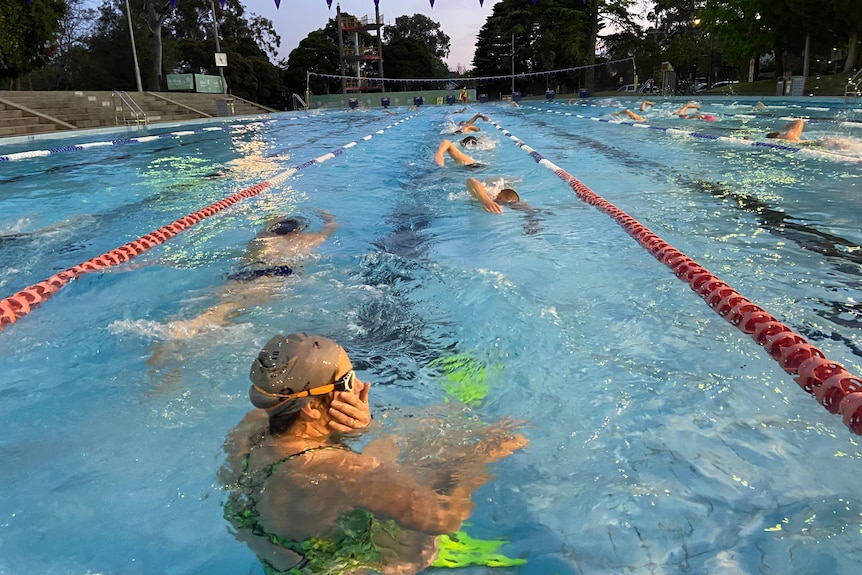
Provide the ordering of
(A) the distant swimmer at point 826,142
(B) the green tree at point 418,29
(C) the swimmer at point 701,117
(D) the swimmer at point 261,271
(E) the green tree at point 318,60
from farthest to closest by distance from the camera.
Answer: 1. (B) the green tree at point 418,29
2. (E) the green tree at point 318,60
3. (C) the swimmer at point 701,117
4. (A) the distant swimmer at point 826,142
5. (D) the swimmer at point 261,271

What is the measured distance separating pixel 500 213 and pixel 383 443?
438 centimetres

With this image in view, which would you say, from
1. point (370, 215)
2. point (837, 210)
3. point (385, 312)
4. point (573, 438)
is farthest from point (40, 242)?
point (837, 210)

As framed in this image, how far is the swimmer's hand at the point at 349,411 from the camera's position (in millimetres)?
1856

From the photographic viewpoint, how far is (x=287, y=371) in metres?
1.72

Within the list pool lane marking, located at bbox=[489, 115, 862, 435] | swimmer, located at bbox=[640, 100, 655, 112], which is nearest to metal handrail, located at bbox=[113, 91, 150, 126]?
swimmer, located at bbox=[640, 100, 655, 112]

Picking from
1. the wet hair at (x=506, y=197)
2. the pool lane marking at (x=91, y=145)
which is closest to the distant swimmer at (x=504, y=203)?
the wet hair at (x=506, y=197)

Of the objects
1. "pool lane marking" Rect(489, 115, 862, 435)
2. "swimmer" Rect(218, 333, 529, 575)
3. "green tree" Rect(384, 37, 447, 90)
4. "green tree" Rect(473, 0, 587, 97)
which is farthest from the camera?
"green tree" Rect(384, 37, 447, 90)

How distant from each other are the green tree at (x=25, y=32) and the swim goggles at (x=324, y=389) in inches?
1028

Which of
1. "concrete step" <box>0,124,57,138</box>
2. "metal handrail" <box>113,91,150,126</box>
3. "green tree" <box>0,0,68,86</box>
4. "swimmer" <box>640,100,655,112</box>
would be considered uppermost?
"green tree" <box>0,0,68,86</box>

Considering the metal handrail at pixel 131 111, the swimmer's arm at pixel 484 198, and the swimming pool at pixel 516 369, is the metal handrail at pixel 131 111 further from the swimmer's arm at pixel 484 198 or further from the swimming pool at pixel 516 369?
the swimmer's arm at pixel 484 198

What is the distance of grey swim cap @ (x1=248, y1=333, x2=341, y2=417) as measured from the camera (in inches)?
67.7

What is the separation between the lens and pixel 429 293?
406cm

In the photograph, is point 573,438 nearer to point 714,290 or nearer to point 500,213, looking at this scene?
point 714,290

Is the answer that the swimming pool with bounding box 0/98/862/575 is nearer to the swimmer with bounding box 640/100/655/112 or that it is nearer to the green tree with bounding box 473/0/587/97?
the swimmer with bounding box 640/100/655/112
